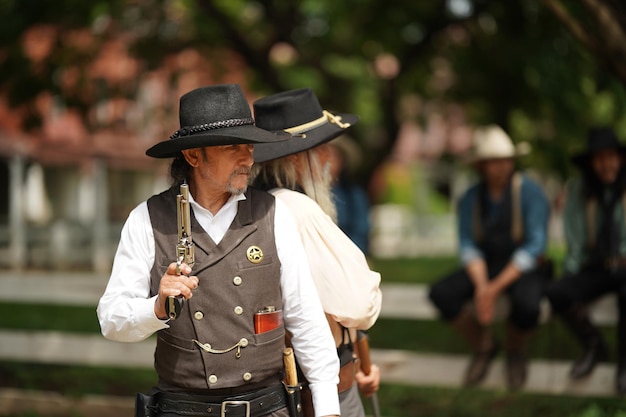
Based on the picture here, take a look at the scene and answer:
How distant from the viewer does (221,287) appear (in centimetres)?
267

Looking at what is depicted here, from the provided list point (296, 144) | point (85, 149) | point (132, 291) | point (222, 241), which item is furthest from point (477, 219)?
point (85, 149)

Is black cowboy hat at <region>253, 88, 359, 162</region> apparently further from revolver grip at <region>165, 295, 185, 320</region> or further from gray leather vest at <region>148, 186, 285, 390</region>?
revolver grip at <region>165, 295, 185, 320</region>

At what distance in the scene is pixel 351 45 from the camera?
488 inches

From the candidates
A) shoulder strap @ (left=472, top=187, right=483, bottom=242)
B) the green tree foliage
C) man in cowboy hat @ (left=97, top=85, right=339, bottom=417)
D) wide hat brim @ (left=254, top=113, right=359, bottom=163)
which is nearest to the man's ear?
man in cowboy hat @ (left=97, top=85, right=339, bottom=417)

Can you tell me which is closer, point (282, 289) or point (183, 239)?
point (183, 239)

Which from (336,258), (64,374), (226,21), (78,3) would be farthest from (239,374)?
(226,21)

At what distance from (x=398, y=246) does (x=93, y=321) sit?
18.7m

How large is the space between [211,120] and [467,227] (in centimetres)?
344

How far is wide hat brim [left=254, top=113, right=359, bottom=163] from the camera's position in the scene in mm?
3199

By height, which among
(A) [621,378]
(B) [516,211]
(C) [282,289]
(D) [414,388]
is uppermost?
(B) [516,211]

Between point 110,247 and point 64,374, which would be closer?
point 64,374

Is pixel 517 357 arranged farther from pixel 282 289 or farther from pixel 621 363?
pixel 282 289

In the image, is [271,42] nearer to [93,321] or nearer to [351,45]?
[351,45]

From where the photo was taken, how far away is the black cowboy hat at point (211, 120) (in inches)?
107
